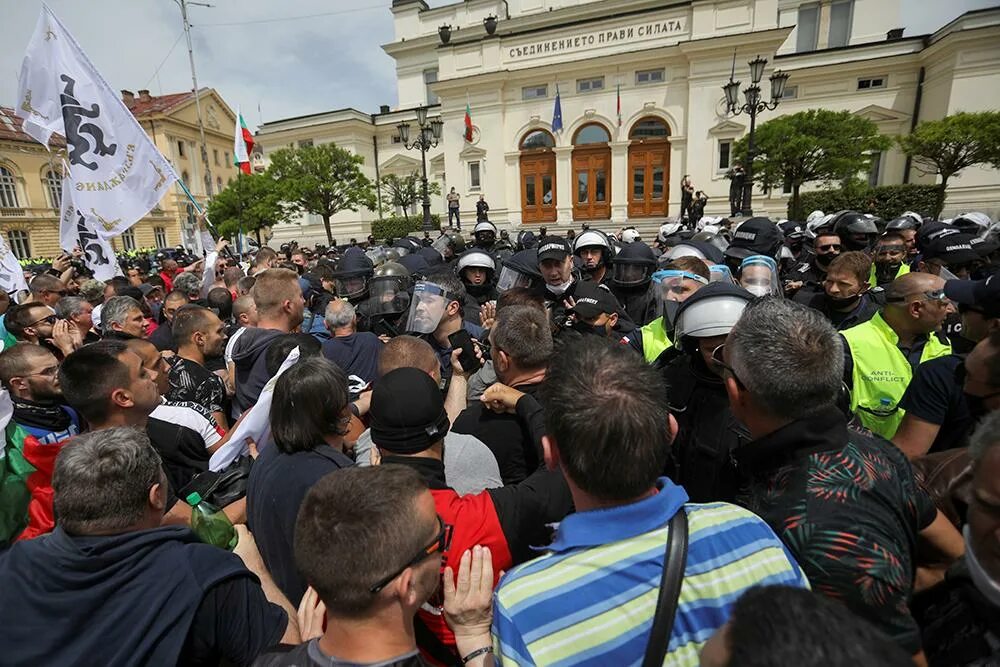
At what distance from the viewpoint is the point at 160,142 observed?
45.0 m

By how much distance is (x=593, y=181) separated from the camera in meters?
29.7

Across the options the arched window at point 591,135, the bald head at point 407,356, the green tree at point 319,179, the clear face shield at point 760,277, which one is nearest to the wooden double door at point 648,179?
the arched window at point 591,135

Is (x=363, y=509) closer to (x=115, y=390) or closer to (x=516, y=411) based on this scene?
(x=516, y=411)

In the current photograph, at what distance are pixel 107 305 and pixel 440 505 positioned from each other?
418 centimetres

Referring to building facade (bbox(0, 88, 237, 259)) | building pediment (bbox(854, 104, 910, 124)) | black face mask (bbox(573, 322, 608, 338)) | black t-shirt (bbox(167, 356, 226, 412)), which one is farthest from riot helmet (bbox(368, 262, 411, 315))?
building pediment (bbox(854, 104, 910, 124))

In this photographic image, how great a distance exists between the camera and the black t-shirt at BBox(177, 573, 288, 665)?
59.4 inches

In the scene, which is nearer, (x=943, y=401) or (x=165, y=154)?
(x=943, y=401)

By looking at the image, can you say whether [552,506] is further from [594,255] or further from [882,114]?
[882,114]

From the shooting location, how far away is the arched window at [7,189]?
3566cm

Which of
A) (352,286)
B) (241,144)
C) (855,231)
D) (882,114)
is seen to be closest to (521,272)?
(352,286)

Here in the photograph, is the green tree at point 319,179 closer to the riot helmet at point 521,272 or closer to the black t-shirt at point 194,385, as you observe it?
the riot helmet at point 521,272

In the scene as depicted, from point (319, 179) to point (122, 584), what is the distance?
31.2 meters

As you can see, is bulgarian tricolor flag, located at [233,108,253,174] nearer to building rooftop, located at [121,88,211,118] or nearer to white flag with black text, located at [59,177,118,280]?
white flag with black text, located at [59,177,118,280]

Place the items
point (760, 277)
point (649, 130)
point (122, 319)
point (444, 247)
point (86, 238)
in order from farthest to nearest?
1. point (649, 130)
2. point (444, 247)
3. point (86, 238)
4. point (122, 319)
5. point (760, 277)
